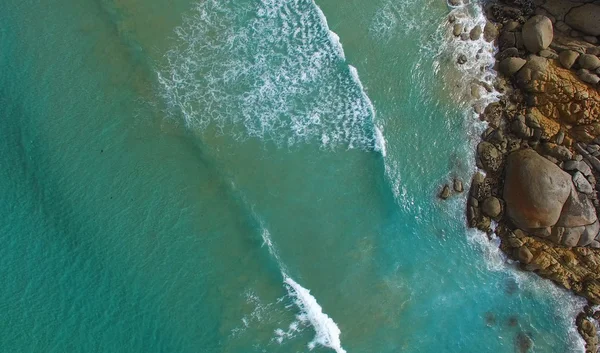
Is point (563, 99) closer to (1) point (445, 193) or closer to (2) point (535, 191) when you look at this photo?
(2) point (535, 191)

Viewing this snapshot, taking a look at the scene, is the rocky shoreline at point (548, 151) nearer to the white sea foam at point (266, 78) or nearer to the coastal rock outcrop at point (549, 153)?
the coastal rock outcrop at point (549, 153)

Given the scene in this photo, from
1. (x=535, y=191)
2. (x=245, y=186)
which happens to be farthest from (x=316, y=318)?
(x=535, y=191)

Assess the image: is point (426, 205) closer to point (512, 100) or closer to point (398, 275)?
point (398, 275)

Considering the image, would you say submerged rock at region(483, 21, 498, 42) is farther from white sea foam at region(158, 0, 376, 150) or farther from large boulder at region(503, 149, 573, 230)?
white sea foam at region(158, 0, 376, 150)

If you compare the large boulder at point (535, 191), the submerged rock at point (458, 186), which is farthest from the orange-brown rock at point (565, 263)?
the submerged rock at point (458, 186)

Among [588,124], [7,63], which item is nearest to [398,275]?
[588,124]

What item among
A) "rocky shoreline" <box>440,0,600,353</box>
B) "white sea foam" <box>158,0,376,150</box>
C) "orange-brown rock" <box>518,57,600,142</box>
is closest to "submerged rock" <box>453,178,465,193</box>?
"rocky shoreline" <box>440,0,600,353</box>
